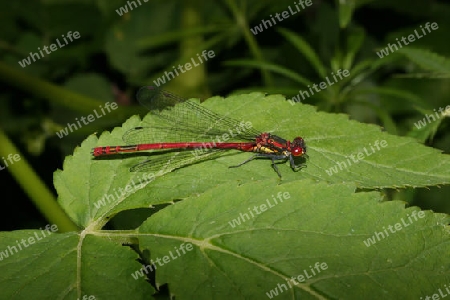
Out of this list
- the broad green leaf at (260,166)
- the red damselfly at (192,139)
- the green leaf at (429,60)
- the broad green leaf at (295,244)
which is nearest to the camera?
the broad green leaf at (295,244)

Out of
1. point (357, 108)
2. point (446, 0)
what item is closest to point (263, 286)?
point (357, 108)

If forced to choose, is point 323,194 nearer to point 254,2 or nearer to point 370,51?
point 254,2

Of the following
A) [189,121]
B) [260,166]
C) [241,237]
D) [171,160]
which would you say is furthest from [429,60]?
[241,237]

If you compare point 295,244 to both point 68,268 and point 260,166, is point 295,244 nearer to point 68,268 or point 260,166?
point 260,166

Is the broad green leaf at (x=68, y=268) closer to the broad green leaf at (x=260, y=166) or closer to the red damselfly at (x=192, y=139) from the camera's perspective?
the broad green leaf at (x=260, y=166)

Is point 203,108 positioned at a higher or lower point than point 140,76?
lower

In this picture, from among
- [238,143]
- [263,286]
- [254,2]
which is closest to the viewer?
[263,286]

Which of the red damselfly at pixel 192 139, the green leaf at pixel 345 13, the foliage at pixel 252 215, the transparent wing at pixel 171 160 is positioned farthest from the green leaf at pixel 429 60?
the transparent wing at pixel 171 160
